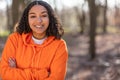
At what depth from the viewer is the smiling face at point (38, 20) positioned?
422 centimetres

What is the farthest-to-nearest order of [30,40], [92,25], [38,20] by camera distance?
[92,25] → [30,40] → [38,20]

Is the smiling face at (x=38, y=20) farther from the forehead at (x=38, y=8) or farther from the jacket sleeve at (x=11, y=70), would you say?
the jacket sleeve at (x=11, y=70)

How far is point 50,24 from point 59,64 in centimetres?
46

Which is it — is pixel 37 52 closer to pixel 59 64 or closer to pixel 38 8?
pixel 59 64

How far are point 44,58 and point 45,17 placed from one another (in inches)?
16.8

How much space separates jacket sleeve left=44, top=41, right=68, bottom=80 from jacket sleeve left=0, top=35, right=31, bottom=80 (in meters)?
0.25

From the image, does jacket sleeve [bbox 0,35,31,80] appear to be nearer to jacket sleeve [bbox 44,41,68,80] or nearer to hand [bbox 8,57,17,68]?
hand [bbox 8,57,17,68]

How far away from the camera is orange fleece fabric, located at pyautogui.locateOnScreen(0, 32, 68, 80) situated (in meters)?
4.20

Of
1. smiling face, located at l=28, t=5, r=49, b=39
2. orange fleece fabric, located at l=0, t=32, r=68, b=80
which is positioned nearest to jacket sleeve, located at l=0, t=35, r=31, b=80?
orange fleece fabric, located at l=0, t=32, r=68, b=80

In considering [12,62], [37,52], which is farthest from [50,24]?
[12,62]

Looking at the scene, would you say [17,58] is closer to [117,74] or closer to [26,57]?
[26,57]

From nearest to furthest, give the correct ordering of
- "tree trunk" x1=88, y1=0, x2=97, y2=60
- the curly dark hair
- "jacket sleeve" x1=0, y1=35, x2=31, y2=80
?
"jacket sleeve" x1=0, y1=35, x2=31, y2=80, the curly dark hair, "tree trunk" x1=88, y1=0, x2=97, y2=60

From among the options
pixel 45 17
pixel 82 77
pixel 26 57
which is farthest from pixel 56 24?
pixel 82 77

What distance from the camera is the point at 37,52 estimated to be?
425cm
